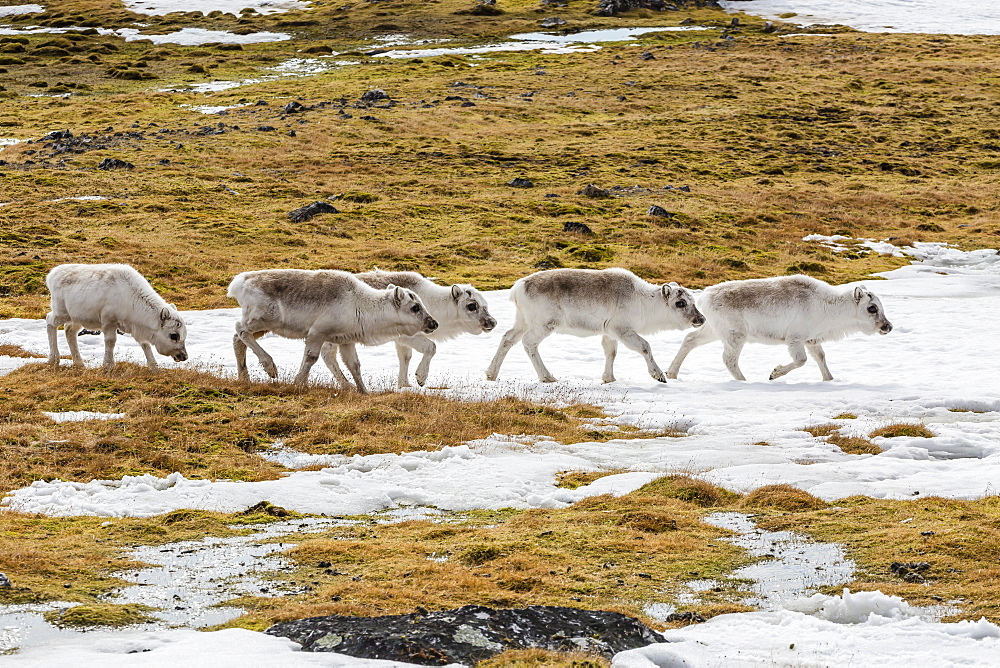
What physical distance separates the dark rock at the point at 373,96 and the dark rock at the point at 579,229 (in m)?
34.4

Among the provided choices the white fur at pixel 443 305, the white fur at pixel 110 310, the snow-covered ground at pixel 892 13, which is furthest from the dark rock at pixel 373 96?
the snow-covered ground at pixel 892 13

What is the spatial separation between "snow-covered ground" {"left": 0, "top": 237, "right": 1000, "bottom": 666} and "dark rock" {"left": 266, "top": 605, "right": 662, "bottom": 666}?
0.38 meters

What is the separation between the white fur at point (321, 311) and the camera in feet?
61.5

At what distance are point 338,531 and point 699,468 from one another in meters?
5.91

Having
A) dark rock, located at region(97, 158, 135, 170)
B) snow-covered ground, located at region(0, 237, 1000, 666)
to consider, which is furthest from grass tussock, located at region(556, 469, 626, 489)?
dark rock, located at region(97, 158, 135, 170)

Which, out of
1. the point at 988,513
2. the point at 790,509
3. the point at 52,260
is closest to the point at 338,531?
the point at 790,509

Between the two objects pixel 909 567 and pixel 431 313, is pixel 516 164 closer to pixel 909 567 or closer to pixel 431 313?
pixel 431 313

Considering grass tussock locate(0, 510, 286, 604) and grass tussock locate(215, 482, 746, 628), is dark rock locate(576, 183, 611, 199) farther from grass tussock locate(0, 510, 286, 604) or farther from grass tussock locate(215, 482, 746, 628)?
grass tussock locate(0, 510, 286, 604)

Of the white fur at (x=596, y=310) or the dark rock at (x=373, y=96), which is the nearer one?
the white fur at (x=596, y=310)

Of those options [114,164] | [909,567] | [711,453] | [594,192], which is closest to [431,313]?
[711,453]

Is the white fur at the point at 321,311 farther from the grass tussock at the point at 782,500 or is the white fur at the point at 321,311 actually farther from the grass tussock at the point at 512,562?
the grass tussock at the point at 782,500

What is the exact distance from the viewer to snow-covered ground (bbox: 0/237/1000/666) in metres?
7.89

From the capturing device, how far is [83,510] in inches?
454

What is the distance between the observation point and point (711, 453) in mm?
15484
